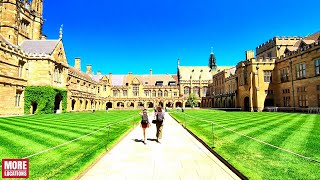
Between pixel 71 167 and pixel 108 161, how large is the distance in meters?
1.29

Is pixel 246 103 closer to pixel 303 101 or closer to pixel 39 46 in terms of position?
pixel 303 101

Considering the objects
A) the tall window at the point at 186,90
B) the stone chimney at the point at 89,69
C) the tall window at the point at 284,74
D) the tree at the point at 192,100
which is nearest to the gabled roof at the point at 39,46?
the stone chimney at the point at 89,69

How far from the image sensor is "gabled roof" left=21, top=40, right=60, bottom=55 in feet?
125

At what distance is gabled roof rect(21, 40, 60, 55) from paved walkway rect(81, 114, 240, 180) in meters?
35.6

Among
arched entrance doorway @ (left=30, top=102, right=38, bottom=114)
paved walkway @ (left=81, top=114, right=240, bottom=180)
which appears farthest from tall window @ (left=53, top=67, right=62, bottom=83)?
paved walkway @ (left=81, top=114, right=240, bottom=180)

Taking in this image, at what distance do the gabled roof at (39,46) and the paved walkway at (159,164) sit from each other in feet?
117

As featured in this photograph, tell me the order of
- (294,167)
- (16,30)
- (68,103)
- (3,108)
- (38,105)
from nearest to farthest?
1. (294,167)
2. (3,108)
3. (38,105)
4. (16,30)
5. (68,103)

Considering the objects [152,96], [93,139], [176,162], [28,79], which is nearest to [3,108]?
[28,79]

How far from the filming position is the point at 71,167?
647 cm

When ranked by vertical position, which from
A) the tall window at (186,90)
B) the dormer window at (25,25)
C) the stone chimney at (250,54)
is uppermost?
the dormer window at (25,25)

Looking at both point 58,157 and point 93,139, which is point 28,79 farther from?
point 58,157

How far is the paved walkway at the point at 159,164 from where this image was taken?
19.6 ft

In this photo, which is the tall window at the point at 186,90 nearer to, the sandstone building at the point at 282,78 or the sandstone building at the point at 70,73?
the sandstone building at the point at 70,73

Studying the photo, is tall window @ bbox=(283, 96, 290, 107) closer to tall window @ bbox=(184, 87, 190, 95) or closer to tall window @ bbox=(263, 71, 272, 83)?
tall window @ bbox=(263, 71, 272, 83)
